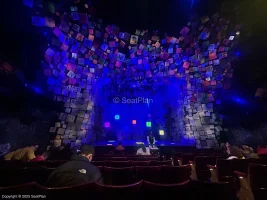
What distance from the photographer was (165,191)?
2.11 m

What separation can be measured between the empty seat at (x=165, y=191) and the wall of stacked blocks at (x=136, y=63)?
1043 cm

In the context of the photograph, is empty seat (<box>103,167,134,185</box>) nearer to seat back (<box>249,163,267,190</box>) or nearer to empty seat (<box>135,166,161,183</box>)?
empty seat (<box>135,166,161,183</box>)

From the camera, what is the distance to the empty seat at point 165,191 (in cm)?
212

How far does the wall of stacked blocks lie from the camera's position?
11.3m

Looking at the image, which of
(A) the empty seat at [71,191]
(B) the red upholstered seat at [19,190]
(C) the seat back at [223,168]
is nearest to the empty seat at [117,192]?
(A) the empty seat at [71,191]

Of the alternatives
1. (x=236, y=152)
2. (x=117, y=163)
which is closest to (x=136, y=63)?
(x=236, y=152)

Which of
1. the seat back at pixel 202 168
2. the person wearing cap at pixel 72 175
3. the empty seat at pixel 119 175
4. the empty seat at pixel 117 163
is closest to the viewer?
the person wearing cap at pixel 72 175

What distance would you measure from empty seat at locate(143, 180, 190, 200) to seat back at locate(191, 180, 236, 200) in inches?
5.3

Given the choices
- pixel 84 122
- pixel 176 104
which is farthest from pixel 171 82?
pixel 84 122

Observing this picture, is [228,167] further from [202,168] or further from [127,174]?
[127,174]

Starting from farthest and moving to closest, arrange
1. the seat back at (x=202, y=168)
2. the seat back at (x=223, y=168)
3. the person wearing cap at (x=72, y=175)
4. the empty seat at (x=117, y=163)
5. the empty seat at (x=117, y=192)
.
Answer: the seat back at (x=202, y=168)
the empty seat at (x=117, y=163)
the seat back at (x=223, y=168)
the person wearing cap at (x=72, y=175)
the empty seat at (x=117, y=192)

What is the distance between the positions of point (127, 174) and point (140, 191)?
4.40 ft

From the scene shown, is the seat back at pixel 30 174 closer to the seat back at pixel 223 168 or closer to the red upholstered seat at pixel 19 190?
the red upholstered seat at pixel 19 190

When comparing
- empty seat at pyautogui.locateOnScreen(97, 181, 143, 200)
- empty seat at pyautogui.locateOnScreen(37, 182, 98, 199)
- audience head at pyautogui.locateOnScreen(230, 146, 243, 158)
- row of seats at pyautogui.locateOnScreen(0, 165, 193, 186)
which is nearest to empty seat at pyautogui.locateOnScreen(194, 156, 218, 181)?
audience head at pyautogui.locateOnScreen(230, 146, 243, 158)
